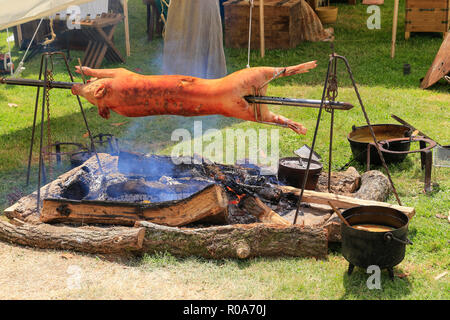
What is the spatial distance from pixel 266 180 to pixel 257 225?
1.27 metres

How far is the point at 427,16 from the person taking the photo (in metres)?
12.0

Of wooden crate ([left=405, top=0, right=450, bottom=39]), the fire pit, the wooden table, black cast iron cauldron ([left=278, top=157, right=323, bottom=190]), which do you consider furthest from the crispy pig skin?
wooden crate ([left=405, top=0, right=450, bottom=39])

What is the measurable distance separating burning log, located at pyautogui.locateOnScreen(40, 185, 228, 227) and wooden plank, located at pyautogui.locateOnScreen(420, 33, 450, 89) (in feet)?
19.4

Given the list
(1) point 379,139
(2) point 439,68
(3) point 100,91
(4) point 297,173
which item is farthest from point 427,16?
(3) point 100,91

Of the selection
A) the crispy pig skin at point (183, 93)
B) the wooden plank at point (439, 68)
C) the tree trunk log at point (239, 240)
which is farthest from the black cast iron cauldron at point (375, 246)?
the wooden plank at point (439, 68)

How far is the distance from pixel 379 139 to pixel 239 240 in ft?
9.74

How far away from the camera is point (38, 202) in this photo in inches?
206

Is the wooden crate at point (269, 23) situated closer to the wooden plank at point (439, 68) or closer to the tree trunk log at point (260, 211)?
the wooden plank at point (439, 68)

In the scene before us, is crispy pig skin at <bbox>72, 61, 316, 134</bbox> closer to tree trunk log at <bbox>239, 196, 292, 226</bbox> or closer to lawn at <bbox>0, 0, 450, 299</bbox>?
tree trunk log at <bbox>239, 196, 292, 226</bbox>

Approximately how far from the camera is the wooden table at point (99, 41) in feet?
36.1

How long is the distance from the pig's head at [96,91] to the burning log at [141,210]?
39.2 inches

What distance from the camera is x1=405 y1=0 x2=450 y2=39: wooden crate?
1177cm

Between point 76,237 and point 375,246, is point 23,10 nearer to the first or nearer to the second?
point 76,237

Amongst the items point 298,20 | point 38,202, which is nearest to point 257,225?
point 38,202
